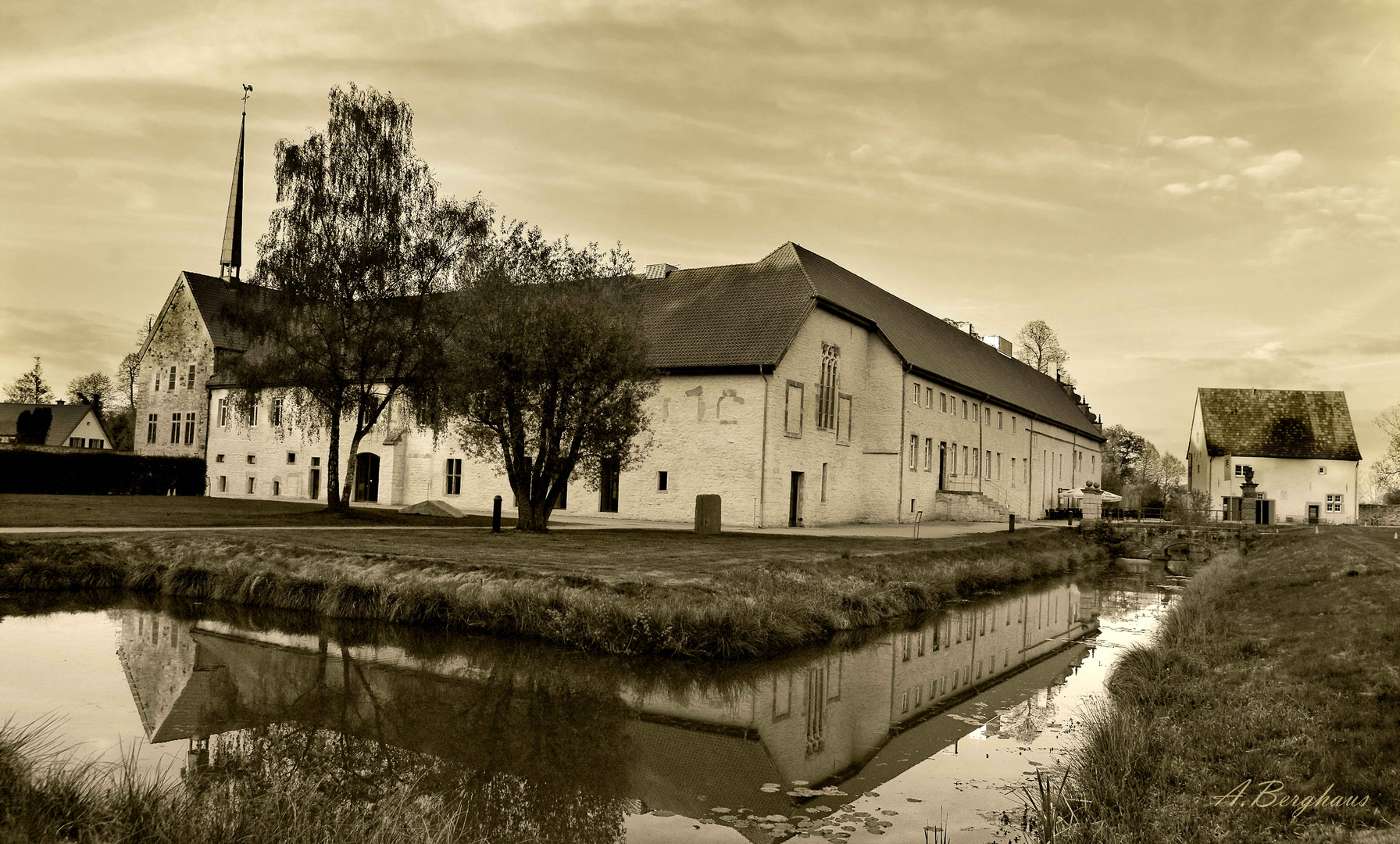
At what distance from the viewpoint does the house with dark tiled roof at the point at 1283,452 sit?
55625 millimetres

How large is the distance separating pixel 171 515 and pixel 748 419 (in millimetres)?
16318

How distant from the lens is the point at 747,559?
58.2 ft

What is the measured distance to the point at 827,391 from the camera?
111 ft

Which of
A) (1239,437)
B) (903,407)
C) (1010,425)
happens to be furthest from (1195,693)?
(1239,437)

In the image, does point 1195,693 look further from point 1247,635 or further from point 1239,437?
point 1239,437

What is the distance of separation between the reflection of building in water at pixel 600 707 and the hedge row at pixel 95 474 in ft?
89.0

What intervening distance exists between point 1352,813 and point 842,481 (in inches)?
1143

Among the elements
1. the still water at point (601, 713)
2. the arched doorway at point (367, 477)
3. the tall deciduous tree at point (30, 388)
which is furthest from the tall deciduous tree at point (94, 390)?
the still water at point (601, 713)

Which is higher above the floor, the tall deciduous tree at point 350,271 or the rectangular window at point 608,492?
the tall deciduous tree at point 350,271

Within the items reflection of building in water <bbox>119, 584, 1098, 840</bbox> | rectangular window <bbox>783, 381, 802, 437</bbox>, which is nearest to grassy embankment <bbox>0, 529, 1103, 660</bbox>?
reflection of building in water <bbox>119, 584, 1098, 840</bbox>

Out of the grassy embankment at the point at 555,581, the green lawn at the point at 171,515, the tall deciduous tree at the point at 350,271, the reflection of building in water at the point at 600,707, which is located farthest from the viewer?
the tall deciduous tree at the point at 350,271

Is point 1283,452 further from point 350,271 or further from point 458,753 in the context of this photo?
point 458,753

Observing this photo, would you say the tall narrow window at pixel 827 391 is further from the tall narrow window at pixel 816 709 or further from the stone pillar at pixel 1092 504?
the stone pillar at pixel 1092 504

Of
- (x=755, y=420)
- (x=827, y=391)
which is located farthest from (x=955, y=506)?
(x=755, y=420)
